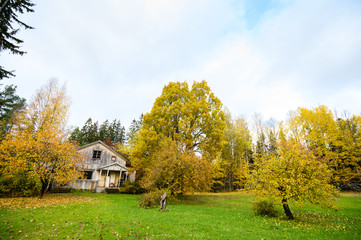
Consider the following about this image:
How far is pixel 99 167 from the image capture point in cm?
2498

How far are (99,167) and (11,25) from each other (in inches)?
808

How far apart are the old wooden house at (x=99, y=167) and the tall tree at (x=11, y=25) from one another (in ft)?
57.1

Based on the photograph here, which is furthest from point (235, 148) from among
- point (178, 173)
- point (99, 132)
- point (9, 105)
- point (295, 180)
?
point (9, 105)

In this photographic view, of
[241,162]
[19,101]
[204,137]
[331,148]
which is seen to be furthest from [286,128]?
[19,101]

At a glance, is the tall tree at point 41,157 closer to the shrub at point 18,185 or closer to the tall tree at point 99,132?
the shrub at point 18,185

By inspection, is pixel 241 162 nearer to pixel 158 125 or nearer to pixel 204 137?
pixel 204 137

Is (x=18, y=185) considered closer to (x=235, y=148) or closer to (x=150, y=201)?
(x=150, y=201)

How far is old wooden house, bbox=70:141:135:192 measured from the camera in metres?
24.0

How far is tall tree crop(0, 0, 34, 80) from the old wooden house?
57.1 feet

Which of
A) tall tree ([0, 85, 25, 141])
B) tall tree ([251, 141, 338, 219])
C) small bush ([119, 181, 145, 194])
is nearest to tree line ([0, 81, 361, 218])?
tall tree ([251, 141, 338, 219])

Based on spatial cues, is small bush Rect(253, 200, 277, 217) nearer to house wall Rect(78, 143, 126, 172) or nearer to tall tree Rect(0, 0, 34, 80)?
tall tree Rect(0, 0, 34, 80)

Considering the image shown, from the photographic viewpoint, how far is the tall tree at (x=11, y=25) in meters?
8.82

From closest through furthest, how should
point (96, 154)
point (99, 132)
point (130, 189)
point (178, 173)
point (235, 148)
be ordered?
point (178, 173) → point (130, 189) → point (96, 154) → point (235, 148) → point (99, 132)

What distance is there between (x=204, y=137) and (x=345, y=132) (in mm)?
23069
